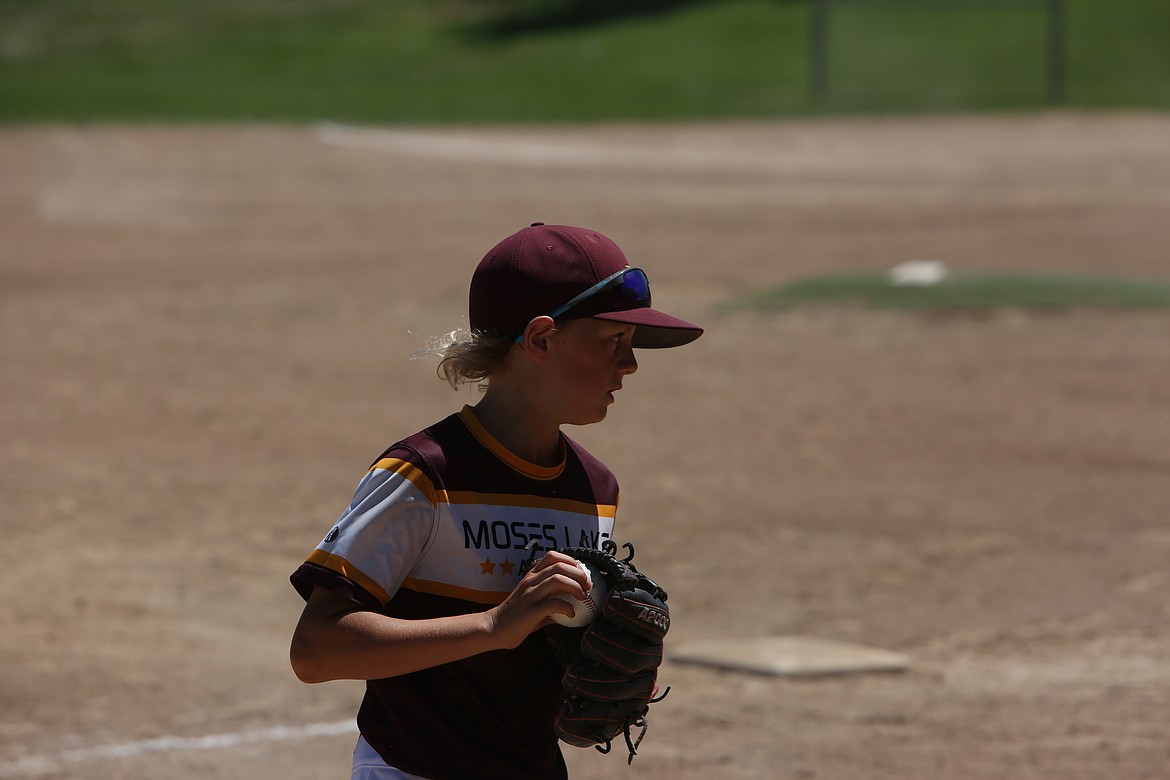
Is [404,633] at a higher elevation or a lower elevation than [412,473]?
lower

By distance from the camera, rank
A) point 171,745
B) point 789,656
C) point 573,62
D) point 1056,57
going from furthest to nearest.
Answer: point 573,62
point 1056,57
point 789,656
point 171,745

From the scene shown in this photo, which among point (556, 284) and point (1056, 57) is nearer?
point (556, 284)

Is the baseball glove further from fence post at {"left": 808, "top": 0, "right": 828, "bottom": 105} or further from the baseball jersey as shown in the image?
fence post at {"left": 808, "top": 0, "right": 828, "bottom": 105}

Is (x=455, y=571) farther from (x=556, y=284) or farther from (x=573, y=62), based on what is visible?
(x=573, y=62)

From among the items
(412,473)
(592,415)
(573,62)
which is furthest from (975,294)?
(573,62)

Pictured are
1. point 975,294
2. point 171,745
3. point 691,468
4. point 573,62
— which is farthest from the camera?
point 573,62

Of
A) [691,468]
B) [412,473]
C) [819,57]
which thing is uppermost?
[412,473]

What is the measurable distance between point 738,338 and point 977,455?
3.67 m

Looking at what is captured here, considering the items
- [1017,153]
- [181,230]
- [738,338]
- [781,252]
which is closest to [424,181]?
[181,230]

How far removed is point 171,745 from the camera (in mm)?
5246

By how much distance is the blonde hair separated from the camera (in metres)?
2.86

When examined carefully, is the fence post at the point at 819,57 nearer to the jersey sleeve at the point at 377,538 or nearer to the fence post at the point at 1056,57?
the fence post at the point at 1056,57

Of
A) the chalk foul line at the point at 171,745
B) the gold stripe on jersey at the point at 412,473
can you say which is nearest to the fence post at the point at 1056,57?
the chalk foul line at the point at 171,745

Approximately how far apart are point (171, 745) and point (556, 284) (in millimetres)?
3070
